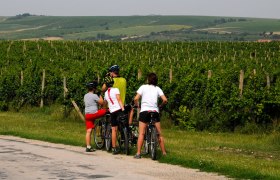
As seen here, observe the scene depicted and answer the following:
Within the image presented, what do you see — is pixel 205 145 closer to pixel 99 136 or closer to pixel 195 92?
pixel 99 136

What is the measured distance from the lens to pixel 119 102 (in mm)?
16656

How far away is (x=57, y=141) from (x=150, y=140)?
476 centimetres

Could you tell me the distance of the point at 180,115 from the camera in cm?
2580

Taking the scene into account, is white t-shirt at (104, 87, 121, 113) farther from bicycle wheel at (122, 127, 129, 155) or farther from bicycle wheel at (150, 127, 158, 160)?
bicycle wheel at (150, 127, 158, 160)

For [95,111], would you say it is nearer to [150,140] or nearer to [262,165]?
[150,140]

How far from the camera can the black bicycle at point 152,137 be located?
15.4 metres

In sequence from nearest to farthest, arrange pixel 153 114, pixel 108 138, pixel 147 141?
pixel 153 114
pixel 147 141
pixel 108 138

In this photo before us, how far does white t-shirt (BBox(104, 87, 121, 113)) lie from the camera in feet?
54.8

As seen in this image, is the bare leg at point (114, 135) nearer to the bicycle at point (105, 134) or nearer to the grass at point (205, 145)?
the bicycle at point (105, 134)

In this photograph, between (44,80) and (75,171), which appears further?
(44,80)

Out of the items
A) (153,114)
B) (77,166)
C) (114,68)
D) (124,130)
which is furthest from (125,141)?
(77,166)

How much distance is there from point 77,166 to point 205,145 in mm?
6564

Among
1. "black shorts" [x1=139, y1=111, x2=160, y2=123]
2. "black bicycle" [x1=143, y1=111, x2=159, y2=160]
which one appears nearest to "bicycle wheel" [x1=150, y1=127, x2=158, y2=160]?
"black bicycle" [x1=143, y1=111, x2=159, y2=160]

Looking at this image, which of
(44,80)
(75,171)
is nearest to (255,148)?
(75,171)
